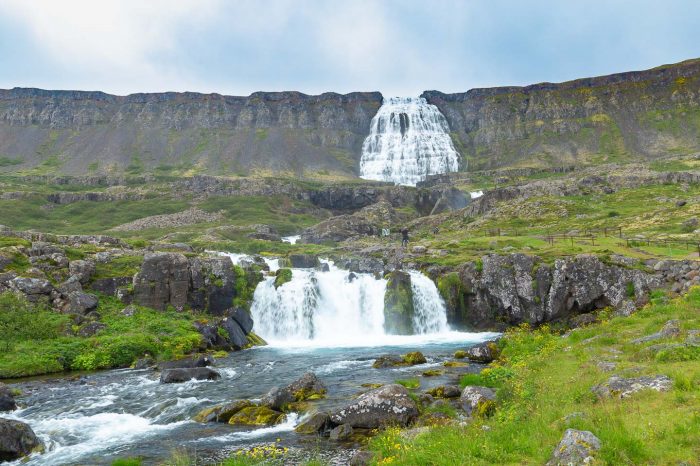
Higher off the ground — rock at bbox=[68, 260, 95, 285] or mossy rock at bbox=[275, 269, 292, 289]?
rock at bbox=[68, 260, 95, 285]

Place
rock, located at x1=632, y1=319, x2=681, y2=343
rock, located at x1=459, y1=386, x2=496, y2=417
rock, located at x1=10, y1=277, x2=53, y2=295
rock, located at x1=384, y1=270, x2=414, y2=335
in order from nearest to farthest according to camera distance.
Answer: rock, located at x1=459, y1=386, x2=496, y2=417
rock, located at x1=632, y1=319, x2=681, y2=343
rock, located at x1=10, y1=277, x2=53, y2=295
rock, located at x1=384, y1=270, x2=414, y2=335

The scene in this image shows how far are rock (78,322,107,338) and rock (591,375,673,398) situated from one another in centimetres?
3431

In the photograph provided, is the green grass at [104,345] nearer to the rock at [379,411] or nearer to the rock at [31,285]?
the rock at [31,285]

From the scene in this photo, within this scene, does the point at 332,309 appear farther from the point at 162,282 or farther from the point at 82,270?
the point at 82,270

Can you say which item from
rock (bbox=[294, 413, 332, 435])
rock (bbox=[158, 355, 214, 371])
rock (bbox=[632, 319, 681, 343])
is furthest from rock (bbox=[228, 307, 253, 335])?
rock (bbox=[632, 319, 681, 343])

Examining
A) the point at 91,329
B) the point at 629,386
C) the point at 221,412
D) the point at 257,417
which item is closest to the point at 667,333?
the point at 629,386

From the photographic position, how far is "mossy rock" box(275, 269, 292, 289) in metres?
50.3

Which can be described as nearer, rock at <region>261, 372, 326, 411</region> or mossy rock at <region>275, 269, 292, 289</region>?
rock at <region>261, 372, 326, 411</region>

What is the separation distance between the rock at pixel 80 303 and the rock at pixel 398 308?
26201 millimetres

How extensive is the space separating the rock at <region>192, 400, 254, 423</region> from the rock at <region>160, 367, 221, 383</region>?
7.25 metres

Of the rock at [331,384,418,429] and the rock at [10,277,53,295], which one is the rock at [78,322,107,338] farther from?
the rock at [331,384,418,429]


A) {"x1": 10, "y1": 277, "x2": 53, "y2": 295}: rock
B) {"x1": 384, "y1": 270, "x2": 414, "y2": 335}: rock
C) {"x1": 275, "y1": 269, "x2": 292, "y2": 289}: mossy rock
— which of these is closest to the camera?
{"x1": 10, "y1": 277, "x2": 53, "y2": 295}: rock

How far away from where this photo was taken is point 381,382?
25.2 m

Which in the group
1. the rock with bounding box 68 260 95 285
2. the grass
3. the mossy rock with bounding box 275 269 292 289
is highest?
the rock with bounding box 68 260 95 285
